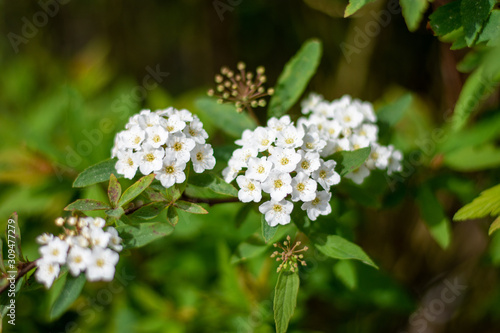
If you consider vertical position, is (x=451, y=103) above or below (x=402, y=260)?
above

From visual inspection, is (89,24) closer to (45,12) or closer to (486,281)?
(45,12)

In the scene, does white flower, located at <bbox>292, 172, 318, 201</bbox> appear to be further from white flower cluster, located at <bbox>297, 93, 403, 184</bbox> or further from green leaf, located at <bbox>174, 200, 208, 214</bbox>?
green leaf, located at <bbox>174, 200, 208, 214</bbox>

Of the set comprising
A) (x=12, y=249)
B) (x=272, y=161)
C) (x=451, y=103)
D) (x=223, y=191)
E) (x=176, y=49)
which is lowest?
(x=176, y=49)

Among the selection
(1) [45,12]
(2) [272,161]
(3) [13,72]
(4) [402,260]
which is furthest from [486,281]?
(1) [45,12]

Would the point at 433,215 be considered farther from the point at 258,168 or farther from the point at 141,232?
the point at 141,232

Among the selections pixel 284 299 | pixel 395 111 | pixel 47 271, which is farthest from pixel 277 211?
pixel 395 111

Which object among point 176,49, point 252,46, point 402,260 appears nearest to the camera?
point 402,260

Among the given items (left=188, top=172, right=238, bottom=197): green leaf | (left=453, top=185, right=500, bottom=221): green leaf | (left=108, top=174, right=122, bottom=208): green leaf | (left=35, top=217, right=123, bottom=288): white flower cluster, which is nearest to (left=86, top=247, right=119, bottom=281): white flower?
(left=35, top=217, right=123, bottom=288): white flower cluster
